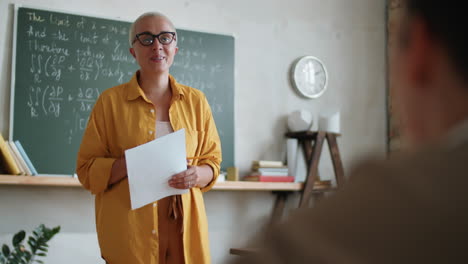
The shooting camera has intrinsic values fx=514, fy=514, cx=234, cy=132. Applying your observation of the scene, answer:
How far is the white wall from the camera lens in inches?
126

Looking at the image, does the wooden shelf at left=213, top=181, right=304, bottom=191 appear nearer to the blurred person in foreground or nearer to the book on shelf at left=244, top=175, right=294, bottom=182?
the book on shelf at left=244, top=175, right=294, bottom=182

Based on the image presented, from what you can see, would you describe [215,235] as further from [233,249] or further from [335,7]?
[335,7]

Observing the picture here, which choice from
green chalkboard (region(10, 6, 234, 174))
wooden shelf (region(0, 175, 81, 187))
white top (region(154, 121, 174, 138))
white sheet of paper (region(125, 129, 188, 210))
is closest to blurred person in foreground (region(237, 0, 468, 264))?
white sheet of paper (region(125, 129, 188, 210))

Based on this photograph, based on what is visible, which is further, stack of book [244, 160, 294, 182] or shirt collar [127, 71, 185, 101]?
stack of book [244, 160, 294, 182]

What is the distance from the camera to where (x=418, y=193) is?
0.28 metres

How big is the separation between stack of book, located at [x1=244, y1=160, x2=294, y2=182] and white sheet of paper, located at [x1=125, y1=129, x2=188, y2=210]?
73.2 inches

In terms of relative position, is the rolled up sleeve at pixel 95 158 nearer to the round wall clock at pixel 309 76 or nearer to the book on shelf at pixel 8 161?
the book on shelf at pixel 8 161

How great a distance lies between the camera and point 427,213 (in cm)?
28

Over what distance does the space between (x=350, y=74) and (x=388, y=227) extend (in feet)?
14.1

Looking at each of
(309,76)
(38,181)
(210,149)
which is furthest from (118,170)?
(309,76)

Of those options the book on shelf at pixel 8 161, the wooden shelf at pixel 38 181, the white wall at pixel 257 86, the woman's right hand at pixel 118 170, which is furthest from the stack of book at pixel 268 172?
the woman's right hand at pixel 118 170

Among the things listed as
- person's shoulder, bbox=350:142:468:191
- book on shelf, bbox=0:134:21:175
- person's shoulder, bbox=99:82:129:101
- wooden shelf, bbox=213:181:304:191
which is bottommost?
wooden shelf, bbox=213:181:304:191

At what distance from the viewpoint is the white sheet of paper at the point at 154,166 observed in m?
1.77

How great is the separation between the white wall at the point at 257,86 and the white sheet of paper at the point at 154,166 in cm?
162
